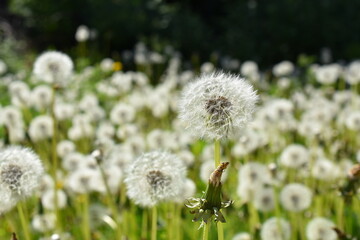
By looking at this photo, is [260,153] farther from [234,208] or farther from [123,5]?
[123,5]

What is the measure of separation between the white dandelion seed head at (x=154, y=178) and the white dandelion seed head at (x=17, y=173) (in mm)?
285

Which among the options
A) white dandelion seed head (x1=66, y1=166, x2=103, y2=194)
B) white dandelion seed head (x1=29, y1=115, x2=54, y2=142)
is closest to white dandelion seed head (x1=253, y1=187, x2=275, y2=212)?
white dandelion seed head (x1=66, y1=166, x2=103, y2=194)

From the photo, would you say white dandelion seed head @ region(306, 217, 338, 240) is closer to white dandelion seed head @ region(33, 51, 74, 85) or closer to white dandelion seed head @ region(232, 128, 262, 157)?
white dandelion seed head @ region(232, 128, 262, 157)

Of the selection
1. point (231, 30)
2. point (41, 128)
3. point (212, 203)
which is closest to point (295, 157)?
point (41, 128)

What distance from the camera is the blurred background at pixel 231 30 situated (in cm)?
935

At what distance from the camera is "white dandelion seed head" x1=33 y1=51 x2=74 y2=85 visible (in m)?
2.59

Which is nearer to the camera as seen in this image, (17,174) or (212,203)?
(212,203)

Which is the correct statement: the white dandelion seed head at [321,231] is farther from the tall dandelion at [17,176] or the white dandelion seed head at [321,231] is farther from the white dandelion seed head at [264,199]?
the tall dandelion at [17,176]

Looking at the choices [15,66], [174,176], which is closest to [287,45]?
[15,66]

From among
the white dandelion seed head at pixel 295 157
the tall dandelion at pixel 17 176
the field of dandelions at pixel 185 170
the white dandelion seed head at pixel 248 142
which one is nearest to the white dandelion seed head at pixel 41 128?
the field of dandelions at pixel 185 170

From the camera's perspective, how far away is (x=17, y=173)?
1657mm

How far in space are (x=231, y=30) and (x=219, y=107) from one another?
838cm

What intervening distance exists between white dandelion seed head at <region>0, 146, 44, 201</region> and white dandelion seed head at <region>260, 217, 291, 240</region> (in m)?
1.08

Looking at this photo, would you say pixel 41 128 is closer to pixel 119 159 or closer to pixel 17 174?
pixel 119 159
